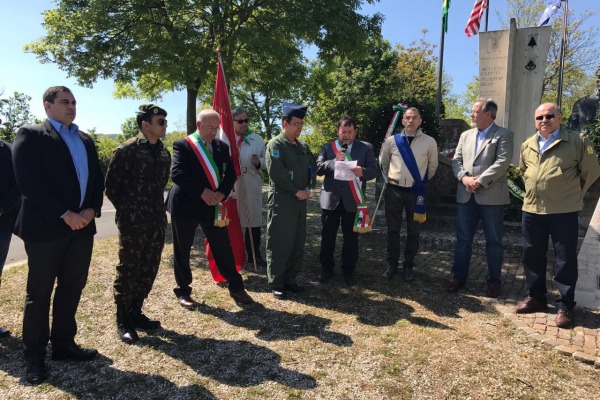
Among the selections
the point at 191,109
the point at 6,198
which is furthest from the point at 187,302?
the point at 191,109

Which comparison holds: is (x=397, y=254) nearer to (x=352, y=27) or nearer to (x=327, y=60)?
(x=352, y=27)

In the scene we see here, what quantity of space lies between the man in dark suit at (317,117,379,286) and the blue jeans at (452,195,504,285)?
118 centimetres

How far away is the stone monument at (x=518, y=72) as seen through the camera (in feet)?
32.6

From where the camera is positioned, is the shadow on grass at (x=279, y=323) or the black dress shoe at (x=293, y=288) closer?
the shadow on grass at (x=279, y=323)

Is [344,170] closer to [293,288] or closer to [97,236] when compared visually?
[293,288]

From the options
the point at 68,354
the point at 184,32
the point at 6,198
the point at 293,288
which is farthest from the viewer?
the point at 184,32

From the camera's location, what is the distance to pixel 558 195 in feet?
13.5

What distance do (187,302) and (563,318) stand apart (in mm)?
3773

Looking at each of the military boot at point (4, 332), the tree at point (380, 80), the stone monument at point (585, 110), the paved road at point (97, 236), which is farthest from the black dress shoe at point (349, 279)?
the tree at point (380, 80)

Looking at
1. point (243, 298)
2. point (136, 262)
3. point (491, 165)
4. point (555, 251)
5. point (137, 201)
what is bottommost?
point (243, 298)

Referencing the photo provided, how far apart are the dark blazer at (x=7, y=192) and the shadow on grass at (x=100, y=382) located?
3.91 ft

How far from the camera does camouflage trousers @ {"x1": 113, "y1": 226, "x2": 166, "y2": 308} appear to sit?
361 cm

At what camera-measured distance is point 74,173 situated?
3170 mm

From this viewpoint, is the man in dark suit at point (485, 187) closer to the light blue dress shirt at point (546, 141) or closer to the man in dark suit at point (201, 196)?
the light blue dress shirt at point (546, 141)
